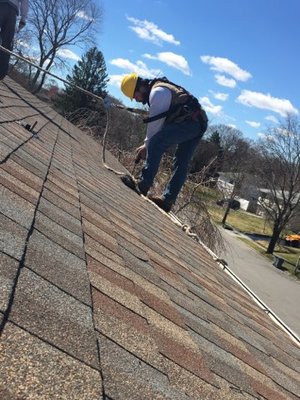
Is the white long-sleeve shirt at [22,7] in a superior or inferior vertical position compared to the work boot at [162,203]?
superior

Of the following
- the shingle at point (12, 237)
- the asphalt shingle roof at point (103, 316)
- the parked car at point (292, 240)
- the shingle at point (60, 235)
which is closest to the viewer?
the asphalt shingle roof at point (103, 316)

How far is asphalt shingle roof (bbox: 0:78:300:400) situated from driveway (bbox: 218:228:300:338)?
18.8 metres

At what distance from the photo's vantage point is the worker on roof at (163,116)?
523 cm

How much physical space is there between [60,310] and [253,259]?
3647cm

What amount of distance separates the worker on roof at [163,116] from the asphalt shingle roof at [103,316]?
7.10 feet

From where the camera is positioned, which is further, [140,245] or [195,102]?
[195,102]

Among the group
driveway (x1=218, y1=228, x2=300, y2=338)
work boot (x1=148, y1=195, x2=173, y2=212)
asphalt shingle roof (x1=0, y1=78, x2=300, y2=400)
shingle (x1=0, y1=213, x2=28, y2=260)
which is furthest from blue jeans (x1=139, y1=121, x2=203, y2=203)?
driveway (x1=218, y1=228, x2=300, y2=338)

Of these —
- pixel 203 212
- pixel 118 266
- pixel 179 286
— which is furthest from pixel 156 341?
pixel 203 212

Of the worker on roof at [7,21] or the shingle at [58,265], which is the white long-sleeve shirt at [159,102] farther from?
the shingle at [58,265]

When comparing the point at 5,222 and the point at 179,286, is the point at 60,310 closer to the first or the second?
the point at 5,222

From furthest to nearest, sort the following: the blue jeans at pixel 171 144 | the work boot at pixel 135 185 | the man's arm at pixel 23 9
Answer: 1. the man's arm at pixel 23 9
2. the work boot at pixel 135 185
3. the blue jeans at pixel 171 144

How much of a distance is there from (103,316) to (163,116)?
400 cm

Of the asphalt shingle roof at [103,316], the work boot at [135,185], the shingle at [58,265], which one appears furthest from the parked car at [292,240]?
the shingle at [58,265]

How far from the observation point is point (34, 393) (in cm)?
92
